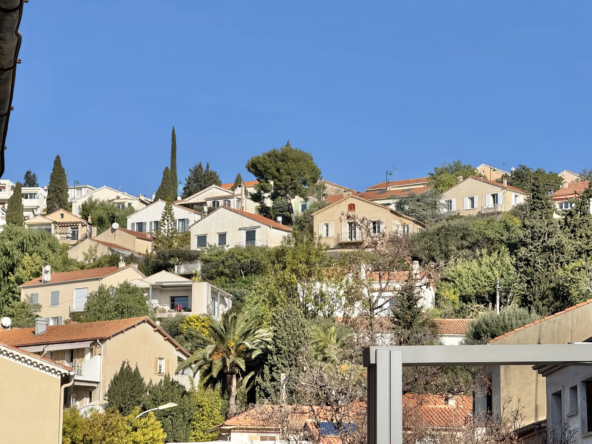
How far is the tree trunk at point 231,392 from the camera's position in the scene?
49050mm

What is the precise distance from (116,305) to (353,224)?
2604 cm

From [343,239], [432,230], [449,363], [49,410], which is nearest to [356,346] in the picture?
[49,410]

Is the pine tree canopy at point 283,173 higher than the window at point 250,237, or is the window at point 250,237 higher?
the pine tree canopy at point 283,173

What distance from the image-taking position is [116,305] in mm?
64812

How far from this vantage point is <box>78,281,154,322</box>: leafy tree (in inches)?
2539

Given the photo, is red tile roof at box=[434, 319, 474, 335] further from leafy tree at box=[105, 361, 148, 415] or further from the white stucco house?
the white stucco house

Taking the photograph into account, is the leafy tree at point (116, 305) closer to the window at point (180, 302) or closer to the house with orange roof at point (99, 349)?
the window at point (180, 302)

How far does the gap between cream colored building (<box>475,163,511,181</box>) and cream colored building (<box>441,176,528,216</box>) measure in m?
19.3

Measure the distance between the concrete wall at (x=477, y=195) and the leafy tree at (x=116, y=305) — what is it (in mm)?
40932

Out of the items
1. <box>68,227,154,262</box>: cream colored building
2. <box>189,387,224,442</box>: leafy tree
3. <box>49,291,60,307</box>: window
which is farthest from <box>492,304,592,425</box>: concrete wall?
<box>68,227,154,262</box>: cream colored building

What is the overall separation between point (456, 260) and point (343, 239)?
16764mm

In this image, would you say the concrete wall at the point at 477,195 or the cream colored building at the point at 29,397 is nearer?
the cream colored building at the point at 29,397

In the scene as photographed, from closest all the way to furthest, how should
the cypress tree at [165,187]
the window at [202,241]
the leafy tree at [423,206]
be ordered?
the window at [202,241], the leafy tree at [423,206], the cypress tree at [165,187]

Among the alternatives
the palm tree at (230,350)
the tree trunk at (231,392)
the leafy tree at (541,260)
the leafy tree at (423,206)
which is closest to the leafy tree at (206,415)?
the tree trunk at (231,392)
